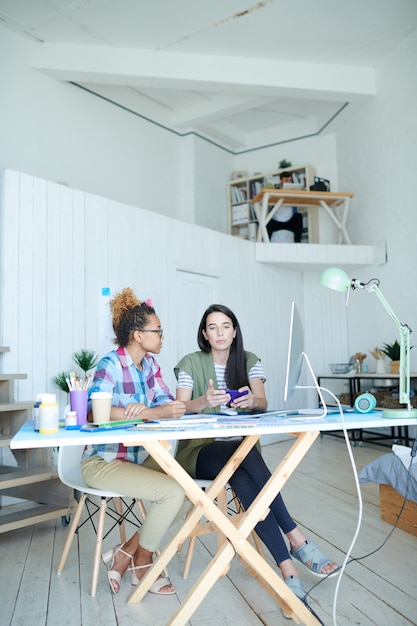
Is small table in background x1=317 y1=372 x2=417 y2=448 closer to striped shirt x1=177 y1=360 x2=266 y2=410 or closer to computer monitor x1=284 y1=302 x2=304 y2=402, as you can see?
striped shirt x1=177 y1=360 x2=266 y2=410

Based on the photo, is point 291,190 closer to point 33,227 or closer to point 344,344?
point 344,344

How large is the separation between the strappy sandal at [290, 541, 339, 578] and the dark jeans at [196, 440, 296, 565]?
0.31 feet

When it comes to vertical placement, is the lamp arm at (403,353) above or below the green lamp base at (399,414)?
above

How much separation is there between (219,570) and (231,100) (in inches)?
236

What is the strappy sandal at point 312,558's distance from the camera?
6.84 feet

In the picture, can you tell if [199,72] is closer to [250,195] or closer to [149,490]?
[250,195]

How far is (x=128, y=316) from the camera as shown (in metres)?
2.38

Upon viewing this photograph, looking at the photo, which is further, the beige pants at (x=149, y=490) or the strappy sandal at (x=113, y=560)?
the strappy sandal at (x=113, y=560)

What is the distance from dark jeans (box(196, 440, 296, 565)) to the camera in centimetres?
200

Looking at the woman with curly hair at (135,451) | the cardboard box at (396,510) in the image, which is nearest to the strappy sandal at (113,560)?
the woman with curly hair at (135,451)

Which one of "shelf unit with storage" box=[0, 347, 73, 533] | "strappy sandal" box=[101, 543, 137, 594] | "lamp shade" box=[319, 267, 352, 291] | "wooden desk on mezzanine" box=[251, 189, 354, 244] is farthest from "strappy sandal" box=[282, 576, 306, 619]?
"wooden desk on mezzanine" box=[251, 189, 354, 244]

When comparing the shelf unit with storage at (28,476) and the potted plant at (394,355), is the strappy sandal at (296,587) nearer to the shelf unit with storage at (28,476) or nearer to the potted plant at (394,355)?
the shelf unit with storage at (28,476)

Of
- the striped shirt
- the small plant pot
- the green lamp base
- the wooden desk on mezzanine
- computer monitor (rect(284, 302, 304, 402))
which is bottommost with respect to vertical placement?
the small plant pot

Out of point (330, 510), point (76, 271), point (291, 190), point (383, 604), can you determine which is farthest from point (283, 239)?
point (383, 604)
